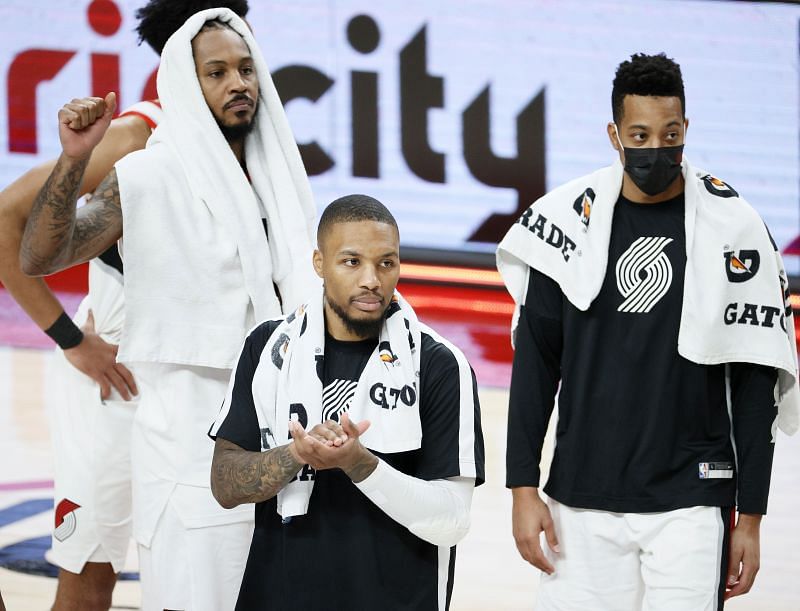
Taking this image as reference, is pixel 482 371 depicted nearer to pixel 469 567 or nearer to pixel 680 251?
pixel 469 567

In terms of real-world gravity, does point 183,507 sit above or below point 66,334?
below

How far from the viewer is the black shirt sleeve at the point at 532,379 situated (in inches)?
123

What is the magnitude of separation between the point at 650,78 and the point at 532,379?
729 millimetres

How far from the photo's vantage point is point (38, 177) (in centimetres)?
363

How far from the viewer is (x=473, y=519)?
18.9ft

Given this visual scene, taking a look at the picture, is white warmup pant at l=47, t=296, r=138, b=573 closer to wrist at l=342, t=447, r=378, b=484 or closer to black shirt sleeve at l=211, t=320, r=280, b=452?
black shirt sleeve at l=211, t=320, r=280, b=452

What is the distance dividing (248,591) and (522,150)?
7.24 m

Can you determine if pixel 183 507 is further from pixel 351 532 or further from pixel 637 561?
pixel 637 561

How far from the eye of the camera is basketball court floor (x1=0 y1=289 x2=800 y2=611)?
4.81m

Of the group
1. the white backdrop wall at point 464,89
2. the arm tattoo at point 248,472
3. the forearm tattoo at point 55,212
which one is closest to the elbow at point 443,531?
the arm tattoo at point 248,472

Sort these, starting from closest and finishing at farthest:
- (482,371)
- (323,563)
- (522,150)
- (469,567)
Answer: (323,563) → (469,567) → (482,371) → (522,150)

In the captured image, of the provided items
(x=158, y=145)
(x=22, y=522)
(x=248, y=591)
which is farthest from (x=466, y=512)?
(x=22, y=522)

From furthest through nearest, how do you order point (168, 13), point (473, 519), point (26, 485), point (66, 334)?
point (26, 485)
point (473, 519)
point (168, 13)
point (66, 334)

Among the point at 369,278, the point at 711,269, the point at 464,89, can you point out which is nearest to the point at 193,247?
the point at 369,278
